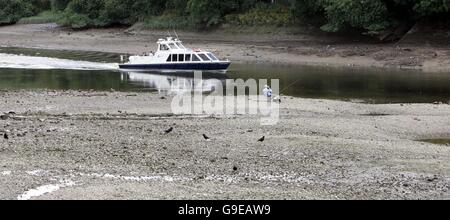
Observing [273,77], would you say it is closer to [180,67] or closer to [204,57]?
[204,57]

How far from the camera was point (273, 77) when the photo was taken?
A: 34750 millimetres

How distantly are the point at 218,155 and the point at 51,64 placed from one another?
29548 mm

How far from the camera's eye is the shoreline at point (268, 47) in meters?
39.9

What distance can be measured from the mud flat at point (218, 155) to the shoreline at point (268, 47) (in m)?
18.0

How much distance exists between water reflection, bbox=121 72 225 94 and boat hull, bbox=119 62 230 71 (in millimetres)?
402

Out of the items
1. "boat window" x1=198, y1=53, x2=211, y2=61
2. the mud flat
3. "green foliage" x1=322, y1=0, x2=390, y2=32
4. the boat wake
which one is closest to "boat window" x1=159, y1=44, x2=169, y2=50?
"boat window" x1=198, y1=53, x2=211, y2=61

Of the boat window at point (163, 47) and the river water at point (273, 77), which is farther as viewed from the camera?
the boat window at point (163, 47)

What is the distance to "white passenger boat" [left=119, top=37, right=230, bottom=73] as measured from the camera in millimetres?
36219

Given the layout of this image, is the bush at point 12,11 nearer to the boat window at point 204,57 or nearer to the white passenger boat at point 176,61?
the white passenger boat at point 176,61

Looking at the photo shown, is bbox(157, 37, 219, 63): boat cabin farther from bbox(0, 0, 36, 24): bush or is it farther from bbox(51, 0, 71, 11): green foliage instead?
bbox(0, 0, 36, 24): bush

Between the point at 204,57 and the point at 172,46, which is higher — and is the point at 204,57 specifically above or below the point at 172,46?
below

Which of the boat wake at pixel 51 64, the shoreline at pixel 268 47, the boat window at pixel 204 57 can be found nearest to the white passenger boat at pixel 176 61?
the boat window at pixel 204 57

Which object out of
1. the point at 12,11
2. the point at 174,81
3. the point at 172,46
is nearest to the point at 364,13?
the point at 172,46

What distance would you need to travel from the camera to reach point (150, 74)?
37.1 m
